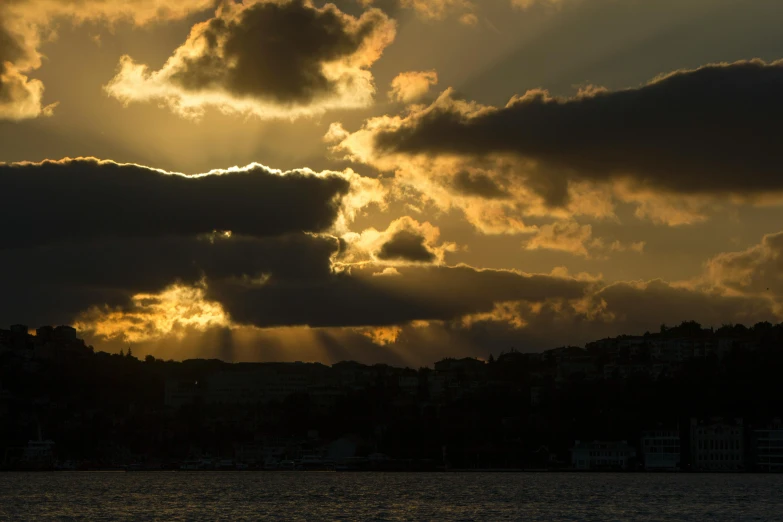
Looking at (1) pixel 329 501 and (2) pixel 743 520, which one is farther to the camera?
(1) pixel 329 501

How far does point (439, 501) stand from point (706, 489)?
47326 millimetres

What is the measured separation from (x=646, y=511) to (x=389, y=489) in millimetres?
57986

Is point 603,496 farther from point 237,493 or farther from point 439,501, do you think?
point 237,493

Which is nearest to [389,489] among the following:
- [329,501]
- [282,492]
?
[282,492]

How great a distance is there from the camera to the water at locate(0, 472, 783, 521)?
131 metres

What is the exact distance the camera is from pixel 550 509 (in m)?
141

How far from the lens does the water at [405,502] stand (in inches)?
5162

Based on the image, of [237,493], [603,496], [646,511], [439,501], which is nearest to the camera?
[646,511]

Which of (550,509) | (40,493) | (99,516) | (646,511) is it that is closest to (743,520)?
(646,511)

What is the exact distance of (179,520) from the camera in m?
125

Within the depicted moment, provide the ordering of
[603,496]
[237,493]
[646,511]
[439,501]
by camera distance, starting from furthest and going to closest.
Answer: [237,493]
[603,496]
[439,501]
[646,511]

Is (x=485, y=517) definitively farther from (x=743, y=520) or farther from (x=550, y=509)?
(x=743, y=520)

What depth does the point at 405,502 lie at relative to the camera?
501 ft

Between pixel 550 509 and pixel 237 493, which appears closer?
pixel 550 509
